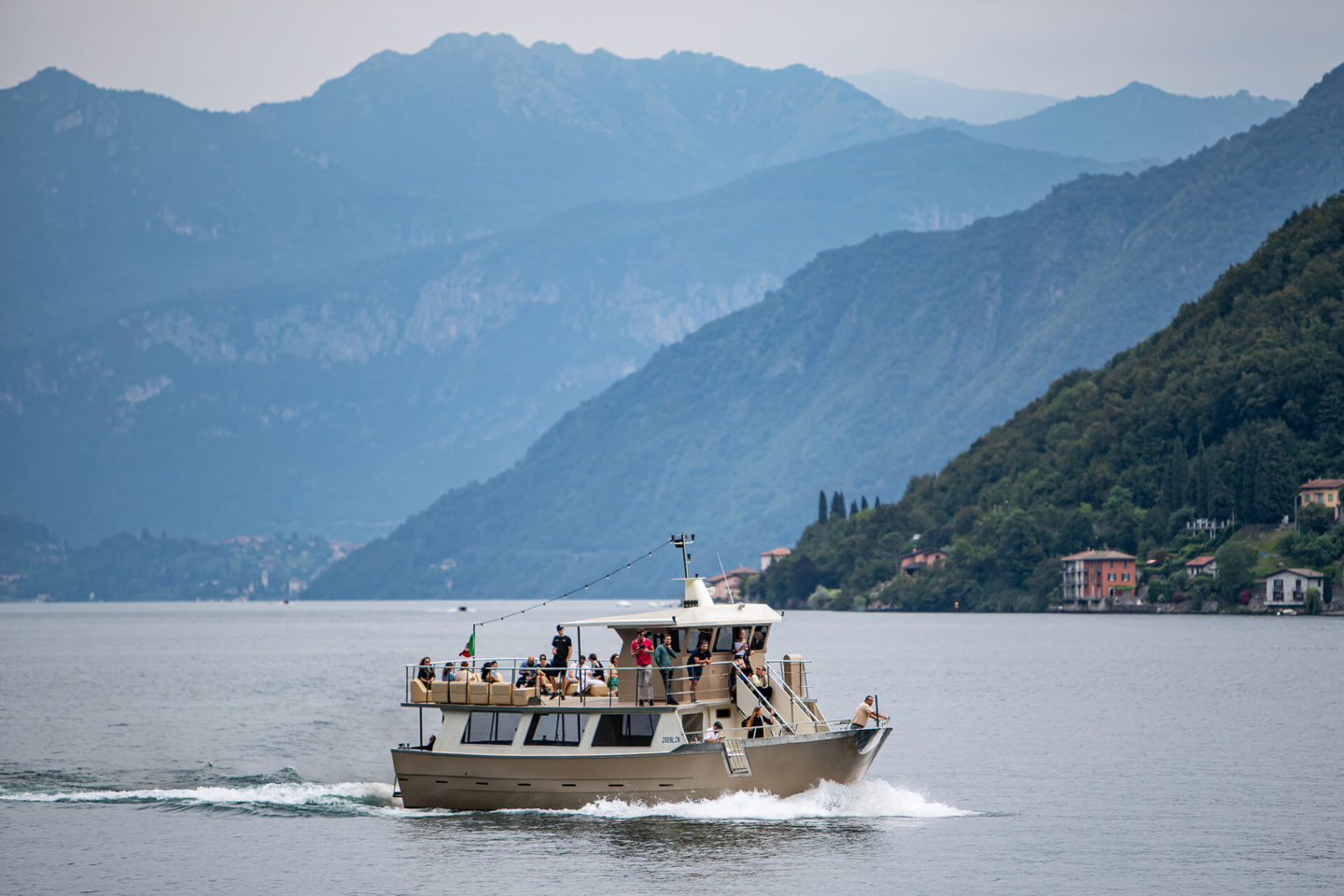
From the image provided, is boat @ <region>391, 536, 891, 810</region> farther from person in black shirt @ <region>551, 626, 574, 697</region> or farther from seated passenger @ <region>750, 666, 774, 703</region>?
person in black shirt @ <region>551, 626, 574, 697</region>

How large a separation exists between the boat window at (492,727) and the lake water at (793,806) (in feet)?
6.52

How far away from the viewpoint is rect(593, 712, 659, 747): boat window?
148ft

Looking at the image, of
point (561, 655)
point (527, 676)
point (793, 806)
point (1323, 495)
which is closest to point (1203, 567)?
point (1323, 495)

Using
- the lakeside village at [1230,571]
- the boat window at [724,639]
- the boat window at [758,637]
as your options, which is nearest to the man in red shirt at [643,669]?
the boat window at [724,639]

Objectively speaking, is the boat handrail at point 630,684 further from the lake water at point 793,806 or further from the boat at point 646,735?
the lake water at point 793,806

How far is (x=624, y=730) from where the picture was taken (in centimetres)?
4544

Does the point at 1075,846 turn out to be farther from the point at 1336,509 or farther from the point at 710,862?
the point at 1336,509

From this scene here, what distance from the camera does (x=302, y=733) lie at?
74.8m

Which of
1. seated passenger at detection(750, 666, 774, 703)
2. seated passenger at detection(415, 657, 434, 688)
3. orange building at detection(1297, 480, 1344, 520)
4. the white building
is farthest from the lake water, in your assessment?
orange building at detection(1297, 480, 1344, 520)

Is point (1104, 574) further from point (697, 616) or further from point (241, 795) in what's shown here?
point (697, 616)

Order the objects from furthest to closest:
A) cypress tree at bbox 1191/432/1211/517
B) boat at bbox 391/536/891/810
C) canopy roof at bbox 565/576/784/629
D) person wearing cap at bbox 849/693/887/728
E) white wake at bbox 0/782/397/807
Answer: cypress tree at bbox 1191/432/1211/517
white wake at bbox 0/782/397/807
canopy roof at bbox 565/576/784/629
person wearing cap at bbox 849/693/887/728
boat at bbox 391/536/891/810

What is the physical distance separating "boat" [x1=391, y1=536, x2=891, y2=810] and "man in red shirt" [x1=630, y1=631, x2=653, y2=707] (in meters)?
0.12

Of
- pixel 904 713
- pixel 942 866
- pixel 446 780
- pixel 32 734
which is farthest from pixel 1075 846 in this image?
pixel 32 734

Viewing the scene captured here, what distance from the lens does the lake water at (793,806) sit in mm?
40562
